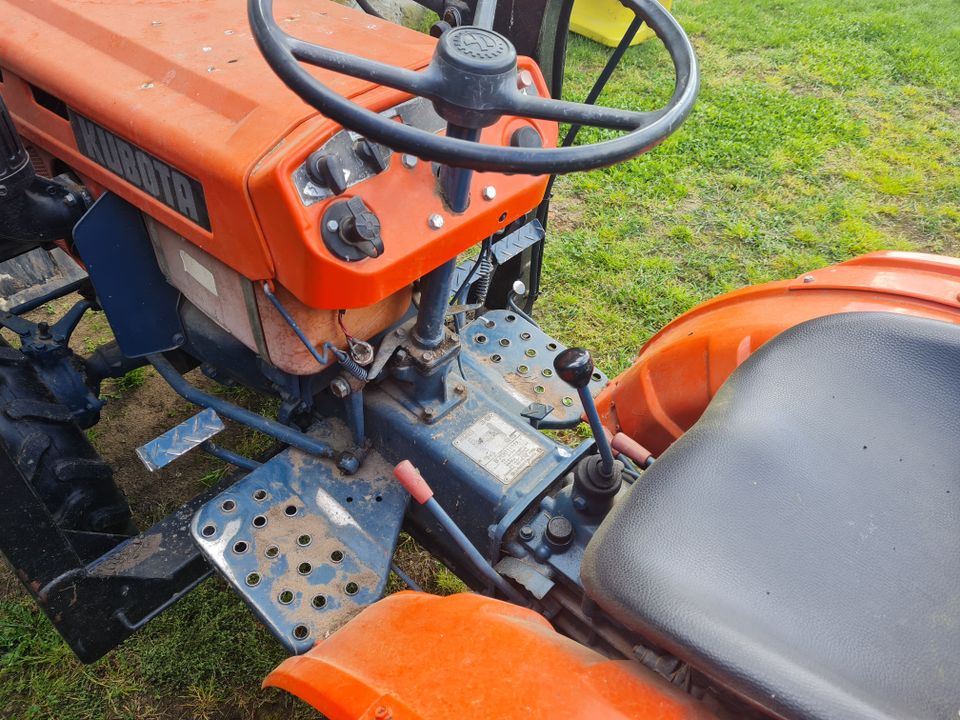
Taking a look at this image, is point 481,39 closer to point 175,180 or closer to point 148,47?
point 175,180

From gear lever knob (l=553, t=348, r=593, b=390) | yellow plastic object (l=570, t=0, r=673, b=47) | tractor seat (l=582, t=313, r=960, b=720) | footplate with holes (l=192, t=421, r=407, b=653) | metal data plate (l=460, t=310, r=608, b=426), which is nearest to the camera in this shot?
tractor seat (l=582, t=313, r=960, b=720)

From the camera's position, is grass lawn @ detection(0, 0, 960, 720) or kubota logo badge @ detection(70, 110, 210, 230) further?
grass lawn @ detection(0, 0, 960, 720)

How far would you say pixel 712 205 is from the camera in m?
3.60

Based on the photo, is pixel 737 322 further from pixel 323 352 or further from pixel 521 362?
pixel 323 352

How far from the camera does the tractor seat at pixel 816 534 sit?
2.79ft

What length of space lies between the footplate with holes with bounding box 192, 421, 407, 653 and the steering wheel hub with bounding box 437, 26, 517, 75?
969mm

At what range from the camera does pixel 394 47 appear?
1.41 m

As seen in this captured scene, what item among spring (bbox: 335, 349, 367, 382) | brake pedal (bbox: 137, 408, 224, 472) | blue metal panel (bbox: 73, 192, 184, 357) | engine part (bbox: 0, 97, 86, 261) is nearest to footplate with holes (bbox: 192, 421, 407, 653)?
brake pedal (bbox: 137, 408, 224, 472)

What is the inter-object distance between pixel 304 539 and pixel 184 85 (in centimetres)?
90

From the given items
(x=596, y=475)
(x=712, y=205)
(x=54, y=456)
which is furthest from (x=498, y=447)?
(x=712, y=205)

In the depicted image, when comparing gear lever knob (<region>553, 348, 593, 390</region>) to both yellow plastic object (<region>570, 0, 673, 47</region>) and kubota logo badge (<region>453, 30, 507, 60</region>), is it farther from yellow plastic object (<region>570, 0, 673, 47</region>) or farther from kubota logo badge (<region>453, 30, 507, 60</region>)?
yellow plastic object (<region>570, 0, 673, 47</region>)

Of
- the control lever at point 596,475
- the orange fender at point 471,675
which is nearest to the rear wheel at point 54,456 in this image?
the orange fender at point 471,675

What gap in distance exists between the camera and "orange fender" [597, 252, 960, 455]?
57.8 inches

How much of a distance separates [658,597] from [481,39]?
0.76 m
